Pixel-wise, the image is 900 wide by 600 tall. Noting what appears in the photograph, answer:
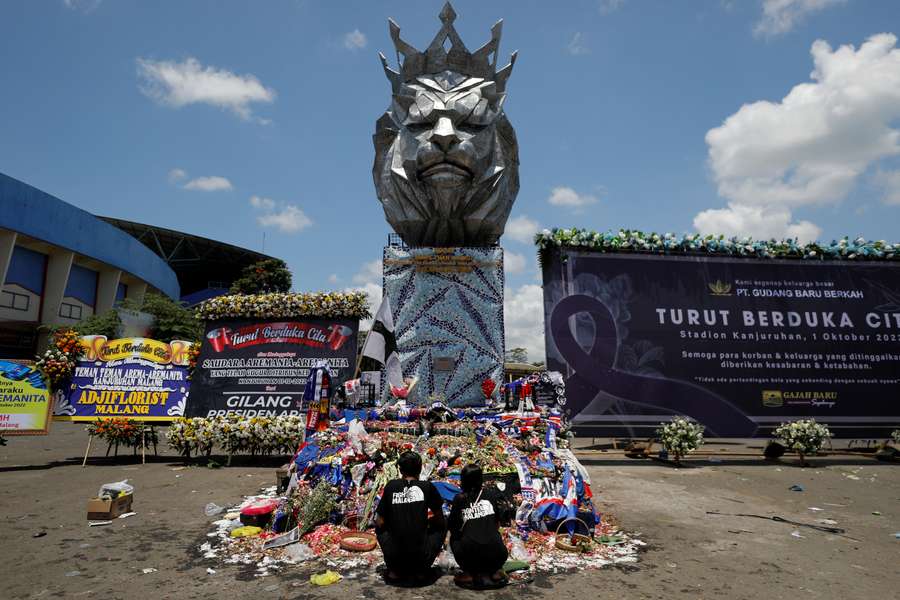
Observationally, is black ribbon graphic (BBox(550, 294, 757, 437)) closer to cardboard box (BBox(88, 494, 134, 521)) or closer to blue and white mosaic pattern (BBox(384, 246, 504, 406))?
blue and white mosaic pattern (BBox(384, 246, 504, 406))

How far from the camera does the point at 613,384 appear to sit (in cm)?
1400

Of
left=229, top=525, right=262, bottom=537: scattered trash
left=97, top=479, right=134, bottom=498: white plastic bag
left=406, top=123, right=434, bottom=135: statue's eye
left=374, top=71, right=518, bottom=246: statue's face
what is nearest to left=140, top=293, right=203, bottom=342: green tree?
left=374, top=71, right=518, bottom=246: statue's face

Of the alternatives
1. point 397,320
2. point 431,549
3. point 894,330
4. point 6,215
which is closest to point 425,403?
point 397,320

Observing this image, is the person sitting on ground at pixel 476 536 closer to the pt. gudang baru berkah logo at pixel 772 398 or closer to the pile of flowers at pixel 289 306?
the pile of flowers at pixel 289 306

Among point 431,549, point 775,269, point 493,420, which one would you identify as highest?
point 775,269

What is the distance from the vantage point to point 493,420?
9453 mm

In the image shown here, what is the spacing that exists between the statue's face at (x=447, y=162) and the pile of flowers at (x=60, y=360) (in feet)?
30.2

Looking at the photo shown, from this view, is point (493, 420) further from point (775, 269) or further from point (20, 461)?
point (20, 461)

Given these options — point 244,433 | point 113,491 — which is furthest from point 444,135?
point 113,491

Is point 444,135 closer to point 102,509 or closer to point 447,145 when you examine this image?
point 447,145

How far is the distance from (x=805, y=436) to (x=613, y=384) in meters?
5.18

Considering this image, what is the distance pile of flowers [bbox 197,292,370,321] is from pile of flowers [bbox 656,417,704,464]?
864 centimetres

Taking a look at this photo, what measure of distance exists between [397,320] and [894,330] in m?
14.9

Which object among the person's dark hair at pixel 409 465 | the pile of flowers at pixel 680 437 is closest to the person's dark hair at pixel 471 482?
the person's dark hair at pixel 409 465
